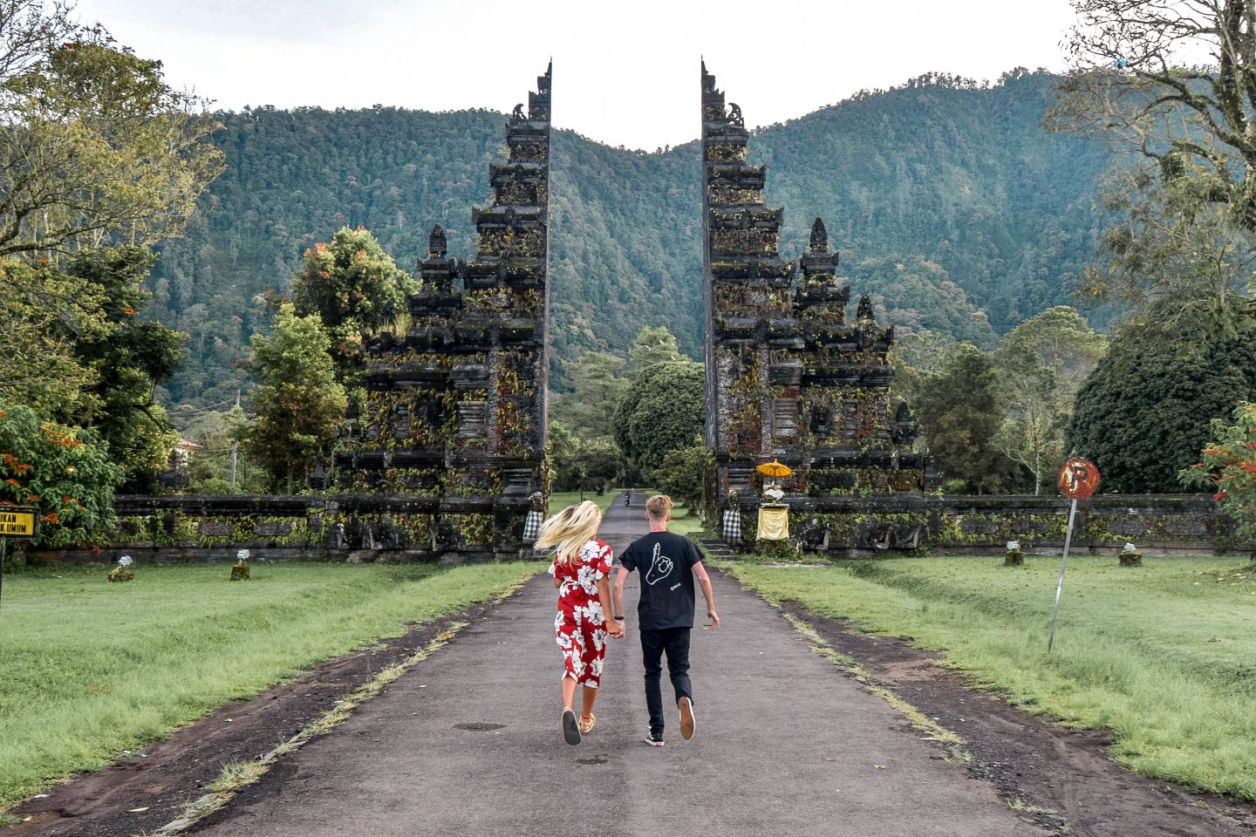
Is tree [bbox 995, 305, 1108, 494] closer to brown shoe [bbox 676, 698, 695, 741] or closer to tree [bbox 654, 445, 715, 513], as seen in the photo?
tree [bbox 654, 445, 715, 513]

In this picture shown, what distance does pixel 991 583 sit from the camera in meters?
20.3

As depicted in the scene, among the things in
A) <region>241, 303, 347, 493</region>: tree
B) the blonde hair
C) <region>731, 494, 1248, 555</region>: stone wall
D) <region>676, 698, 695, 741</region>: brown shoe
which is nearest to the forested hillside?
<region>241, 303, 347, 493</region>: tree

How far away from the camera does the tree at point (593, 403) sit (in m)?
98.8

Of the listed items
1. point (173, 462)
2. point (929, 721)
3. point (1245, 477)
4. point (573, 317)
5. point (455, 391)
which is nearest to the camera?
point (929, 721)

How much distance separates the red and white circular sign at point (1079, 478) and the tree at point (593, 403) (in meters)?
82.8

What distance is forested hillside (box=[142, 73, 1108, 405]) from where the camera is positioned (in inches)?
4673

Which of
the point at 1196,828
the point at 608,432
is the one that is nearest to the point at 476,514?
the point at 1196,828

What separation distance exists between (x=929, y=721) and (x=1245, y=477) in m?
14.2

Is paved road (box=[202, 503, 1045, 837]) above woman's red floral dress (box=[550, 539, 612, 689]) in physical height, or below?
below

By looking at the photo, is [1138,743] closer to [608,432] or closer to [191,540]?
[191,540]

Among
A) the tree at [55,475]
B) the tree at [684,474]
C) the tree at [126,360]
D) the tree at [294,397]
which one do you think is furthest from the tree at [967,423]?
the tree at [55,475]

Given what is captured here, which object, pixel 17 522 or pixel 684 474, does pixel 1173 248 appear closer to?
pixel 17 522

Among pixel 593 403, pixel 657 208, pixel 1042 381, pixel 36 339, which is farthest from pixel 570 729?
pixel 657 208

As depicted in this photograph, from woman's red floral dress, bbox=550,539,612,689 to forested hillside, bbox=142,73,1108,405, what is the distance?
328 feet
